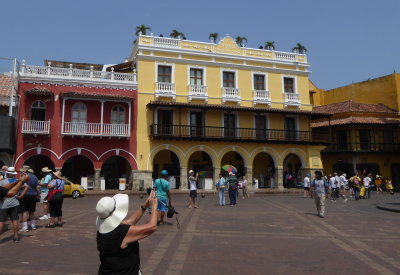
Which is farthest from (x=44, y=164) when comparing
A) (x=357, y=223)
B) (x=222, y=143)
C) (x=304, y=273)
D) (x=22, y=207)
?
(x=304, y=273)

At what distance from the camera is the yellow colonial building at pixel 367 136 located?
31.5 metres

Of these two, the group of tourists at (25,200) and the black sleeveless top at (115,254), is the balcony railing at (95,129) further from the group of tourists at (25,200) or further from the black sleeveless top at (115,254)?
the black sleeveless top at (115,254)

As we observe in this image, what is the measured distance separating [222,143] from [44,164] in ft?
44.9

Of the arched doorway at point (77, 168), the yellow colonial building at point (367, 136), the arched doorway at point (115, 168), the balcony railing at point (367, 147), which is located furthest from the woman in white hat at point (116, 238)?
the balcony railing at point (367, 147)

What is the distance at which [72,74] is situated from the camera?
932 inches

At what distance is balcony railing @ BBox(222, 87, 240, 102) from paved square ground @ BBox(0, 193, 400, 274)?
659 inches

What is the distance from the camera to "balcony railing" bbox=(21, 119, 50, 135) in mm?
21516

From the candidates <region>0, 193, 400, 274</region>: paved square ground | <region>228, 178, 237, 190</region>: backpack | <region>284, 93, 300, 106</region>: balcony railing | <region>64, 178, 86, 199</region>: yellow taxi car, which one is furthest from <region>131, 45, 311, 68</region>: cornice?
<region>0, 193, 400, 274</region>: paved square ground

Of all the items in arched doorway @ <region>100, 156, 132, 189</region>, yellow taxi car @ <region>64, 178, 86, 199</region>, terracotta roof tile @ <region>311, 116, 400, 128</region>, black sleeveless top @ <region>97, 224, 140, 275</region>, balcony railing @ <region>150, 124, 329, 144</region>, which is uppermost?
terracotta roof tile @ <region>311, 116, 400, 128</region>

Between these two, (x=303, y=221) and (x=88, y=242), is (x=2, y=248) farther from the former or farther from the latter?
(x=303, y=221)

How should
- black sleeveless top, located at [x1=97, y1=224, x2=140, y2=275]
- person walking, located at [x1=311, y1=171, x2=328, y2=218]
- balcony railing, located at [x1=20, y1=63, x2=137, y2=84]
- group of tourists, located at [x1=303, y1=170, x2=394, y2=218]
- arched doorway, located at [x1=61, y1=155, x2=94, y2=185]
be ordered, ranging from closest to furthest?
black sleeveless top, located at [x1=97, y1=224, x2=140, y2=275], person walking, located at [x1=311, y1=171, x2=328, y2=218], group of tourists, located at [x1=303, y1=170, x2=394, y2=218], balcony railing, located at [x1=20, y1=63, x2=137, y2=84], arched doorway, located at [x1=61, y1=155, x2=94, y2=185]

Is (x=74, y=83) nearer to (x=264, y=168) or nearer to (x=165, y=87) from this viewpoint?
(x=165, y=87)

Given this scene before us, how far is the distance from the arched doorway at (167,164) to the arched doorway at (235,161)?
4.27 metres

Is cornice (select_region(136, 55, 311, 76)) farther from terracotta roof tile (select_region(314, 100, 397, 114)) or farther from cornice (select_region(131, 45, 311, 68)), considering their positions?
terracotta roof tile (select_region(314, 100, 397, 114))
